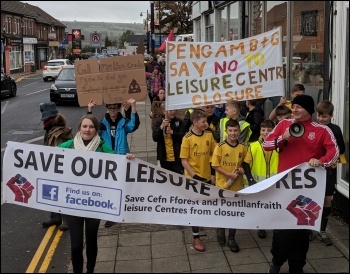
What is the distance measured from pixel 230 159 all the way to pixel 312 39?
386cm

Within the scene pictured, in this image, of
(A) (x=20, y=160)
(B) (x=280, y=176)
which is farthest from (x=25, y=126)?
(B) (x=280, y=176)

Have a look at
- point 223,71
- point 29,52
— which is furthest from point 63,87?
point 223,71

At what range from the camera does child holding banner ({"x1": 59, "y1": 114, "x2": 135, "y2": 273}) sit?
13.4 feet

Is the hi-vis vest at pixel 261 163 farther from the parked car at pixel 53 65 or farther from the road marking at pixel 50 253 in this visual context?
the parked car at pixel 53 65

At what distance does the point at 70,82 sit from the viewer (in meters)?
13.4

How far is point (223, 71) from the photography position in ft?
18.5

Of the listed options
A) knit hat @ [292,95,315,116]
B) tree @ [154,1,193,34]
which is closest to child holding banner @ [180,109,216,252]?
knit hat @ [292,95,315,116]

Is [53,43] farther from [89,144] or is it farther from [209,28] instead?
[209,28]

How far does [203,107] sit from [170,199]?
6.50 feet

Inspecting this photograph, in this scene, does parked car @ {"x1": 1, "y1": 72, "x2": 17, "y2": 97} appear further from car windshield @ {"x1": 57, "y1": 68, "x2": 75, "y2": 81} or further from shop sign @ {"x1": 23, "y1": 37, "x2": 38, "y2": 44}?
car windshield @ {"x1": 57, "y1": 68, "x2": 75, "y2": 81}

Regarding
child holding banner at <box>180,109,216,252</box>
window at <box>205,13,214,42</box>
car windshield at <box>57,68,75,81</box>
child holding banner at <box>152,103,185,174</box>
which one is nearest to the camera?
child holding banner at <box>180,109,216,252</box>

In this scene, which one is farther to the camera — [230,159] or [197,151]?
[197,151]

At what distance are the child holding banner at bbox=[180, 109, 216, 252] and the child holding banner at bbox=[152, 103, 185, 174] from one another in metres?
0.75

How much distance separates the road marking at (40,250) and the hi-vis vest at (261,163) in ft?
7.64
